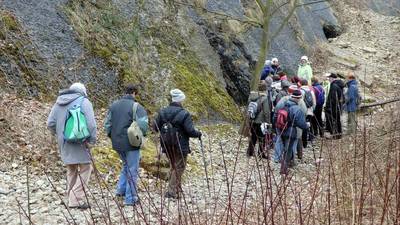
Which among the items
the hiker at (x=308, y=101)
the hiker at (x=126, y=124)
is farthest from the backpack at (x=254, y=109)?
the hiker at (x=126, y=124)

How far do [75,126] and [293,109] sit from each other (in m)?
3.81

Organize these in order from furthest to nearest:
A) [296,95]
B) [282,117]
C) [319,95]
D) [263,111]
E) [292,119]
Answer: [319,95], [263,111], [296,95], [282,117], [292,119]

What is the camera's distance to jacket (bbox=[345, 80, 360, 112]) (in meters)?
10.9

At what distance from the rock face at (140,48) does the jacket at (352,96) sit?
2.77m

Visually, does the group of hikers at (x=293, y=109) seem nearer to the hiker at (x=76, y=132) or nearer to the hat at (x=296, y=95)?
the hat at (x=296, y=95)

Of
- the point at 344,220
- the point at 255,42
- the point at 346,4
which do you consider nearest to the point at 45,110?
the point at 344,220

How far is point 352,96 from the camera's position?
10891 millimetres

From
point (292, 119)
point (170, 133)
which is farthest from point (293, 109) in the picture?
point (170, 133)

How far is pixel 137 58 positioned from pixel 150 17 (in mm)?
1679

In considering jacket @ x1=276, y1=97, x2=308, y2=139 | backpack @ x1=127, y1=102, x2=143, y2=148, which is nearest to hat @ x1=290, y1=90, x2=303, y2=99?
jacket @ x1=276, y1=97, x2=308, y2=139

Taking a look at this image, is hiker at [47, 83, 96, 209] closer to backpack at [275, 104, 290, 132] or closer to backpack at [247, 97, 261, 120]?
backpack at [275, 104, 290, 132]

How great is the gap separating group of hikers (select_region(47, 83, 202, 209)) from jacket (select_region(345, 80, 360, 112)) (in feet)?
17.2

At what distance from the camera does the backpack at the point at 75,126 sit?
6125 millimetres

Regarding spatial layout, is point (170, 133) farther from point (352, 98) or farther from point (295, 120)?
point (352, 98)
